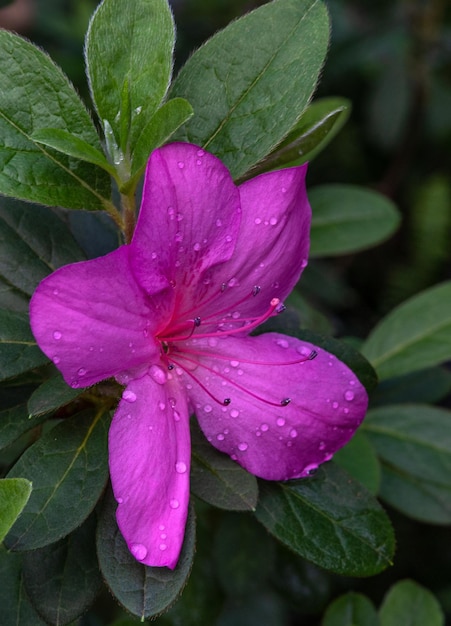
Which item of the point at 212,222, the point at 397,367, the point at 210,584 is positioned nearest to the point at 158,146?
the point at 212,222

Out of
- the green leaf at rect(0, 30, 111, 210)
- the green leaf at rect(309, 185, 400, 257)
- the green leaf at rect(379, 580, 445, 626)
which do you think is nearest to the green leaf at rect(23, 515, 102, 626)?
the green leaf at rect(0, 30, 111, 210)

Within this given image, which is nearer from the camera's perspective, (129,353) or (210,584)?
(129,353)

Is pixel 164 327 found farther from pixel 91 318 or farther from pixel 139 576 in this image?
pixel 139 576

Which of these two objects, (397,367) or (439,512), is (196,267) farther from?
(439,512)

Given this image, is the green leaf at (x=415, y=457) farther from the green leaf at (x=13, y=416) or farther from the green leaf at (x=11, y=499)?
the green leaf at (x=11, y=499)

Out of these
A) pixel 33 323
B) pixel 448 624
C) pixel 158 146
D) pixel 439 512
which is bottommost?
pixel 448 624

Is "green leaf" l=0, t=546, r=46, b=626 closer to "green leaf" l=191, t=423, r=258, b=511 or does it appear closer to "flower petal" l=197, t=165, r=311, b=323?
"green leaf" l=191, t=423, r=258, b=511

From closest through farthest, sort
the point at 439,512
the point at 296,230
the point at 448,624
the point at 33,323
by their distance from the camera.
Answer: the point at 33,323
the point at 296,230
the point at 439,512
the point at 448,624
